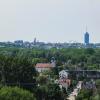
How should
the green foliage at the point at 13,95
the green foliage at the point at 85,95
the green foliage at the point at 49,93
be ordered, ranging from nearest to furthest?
1. the green foliage at the point at 13,95
2. the green foliage at the point at 85,95
3. the green foliage at the point at 49,93

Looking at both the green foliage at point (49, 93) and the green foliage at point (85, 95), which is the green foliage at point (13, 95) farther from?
the green foliage at point (85, 95)

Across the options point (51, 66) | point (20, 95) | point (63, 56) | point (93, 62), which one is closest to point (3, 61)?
point (20, 95)

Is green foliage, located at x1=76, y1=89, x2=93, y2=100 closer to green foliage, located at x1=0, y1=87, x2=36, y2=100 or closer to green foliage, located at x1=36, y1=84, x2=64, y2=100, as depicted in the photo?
green foliage, located at x1=36, y1=84, x2=64, y2=100

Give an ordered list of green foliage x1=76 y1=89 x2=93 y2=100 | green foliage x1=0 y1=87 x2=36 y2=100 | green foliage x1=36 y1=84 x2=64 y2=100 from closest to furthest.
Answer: green foliage x1=0 y1=87 x2=36 y2=100
green foliage x1=76 y1=89 x2=93 y2=100
green foliage x1=36 y1=84 x2=64 y2=100

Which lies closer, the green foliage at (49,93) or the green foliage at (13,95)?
the green foliage at (13,95)

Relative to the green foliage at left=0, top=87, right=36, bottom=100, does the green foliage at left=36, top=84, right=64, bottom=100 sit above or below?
below

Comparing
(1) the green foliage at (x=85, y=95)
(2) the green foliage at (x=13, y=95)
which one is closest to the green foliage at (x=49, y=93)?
(1) the green foliage at (x=85, y=95)

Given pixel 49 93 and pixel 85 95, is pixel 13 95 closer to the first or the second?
pixel 49 93

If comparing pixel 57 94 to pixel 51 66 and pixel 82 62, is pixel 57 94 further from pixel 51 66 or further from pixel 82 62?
pixel 82 62

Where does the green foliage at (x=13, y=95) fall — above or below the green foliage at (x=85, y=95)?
above

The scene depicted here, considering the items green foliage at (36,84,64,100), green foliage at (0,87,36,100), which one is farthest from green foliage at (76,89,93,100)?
green foliage at (0,87,36,100)

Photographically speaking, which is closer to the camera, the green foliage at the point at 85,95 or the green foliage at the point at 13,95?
the green foliage at the point at 13,95

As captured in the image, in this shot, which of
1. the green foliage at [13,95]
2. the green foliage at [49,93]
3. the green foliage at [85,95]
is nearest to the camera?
the green foliage at [13,95]
